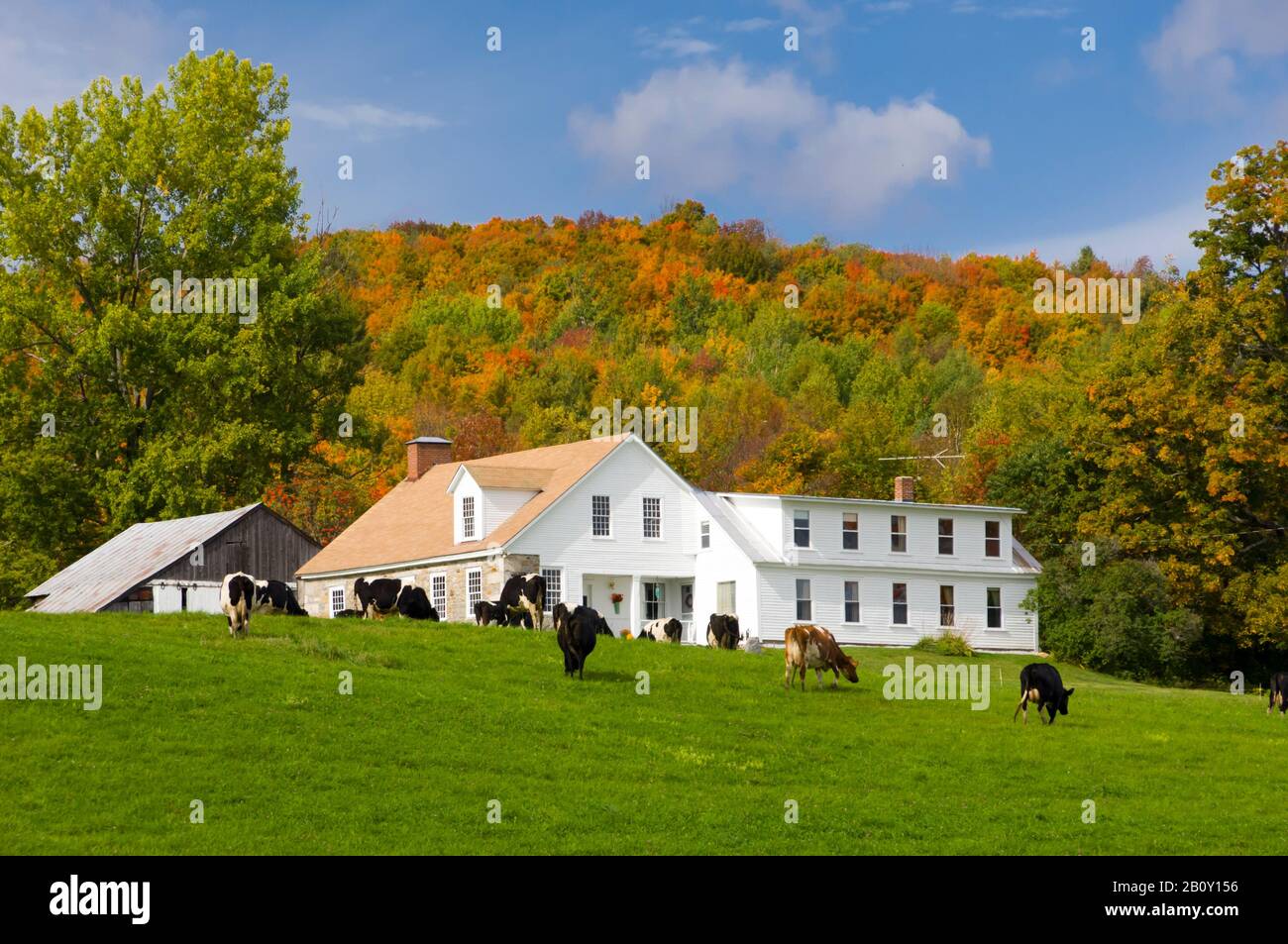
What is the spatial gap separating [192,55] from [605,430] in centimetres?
3606

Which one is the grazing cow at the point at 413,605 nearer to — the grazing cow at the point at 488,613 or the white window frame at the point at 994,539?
the grazing cow at the point at 488,613

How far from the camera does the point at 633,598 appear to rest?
2370 inches

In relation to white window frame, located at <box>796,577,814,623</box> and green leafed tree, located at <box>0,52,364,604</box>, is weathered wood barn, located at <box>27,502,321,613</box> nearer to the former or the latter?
green leafed tree, located at <box>0,52,364,604</box>

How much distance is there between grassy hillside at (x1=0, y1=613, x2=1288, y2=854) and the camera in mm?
21922

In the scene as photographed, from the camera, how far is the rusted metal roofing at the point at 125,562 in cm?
5362

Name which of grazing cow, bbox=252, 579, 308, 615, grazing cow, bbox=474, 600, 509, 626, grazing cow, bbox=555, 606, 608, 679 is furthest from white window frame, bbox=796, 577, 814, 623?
grazing cow, bbox=555, 606, 608, 679

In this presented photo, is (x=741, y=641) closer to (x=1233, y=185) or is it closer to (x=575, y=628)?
(x=575, y=628)

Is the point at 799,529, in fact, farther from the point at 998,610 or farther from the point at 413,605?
the point at 413,605

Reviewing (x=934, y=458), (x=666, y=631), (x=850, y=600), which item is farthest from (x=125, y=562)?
(x=934, y=458)

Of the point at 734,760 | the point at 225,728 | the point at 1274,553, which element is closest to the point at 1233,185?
the point at 1274,553

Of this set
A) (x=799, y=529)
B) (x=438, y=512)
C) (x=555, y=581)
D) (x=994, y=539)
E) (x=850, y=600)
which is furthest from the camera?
(x=994, y=539)

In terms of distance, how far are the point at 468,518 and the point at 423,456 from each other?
12353 millimetres

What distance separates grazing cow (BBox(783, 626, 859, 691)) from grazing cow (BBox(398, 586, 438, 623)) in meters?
14.1
